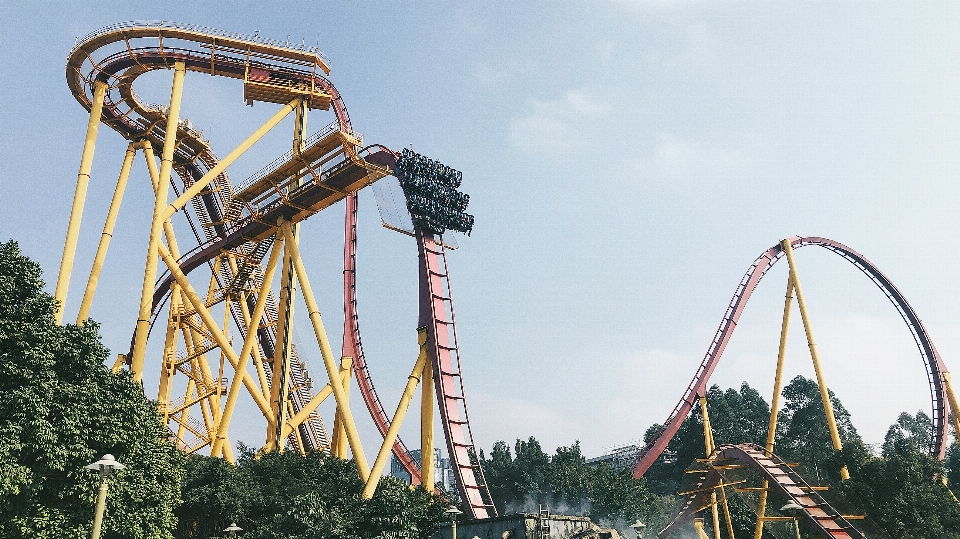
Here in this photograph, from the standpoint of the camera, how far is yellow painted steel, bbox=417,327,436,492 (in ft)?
70.7

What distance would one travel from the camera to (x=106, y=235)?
24625 millimetres

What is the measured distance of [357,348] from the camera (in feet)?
95.2

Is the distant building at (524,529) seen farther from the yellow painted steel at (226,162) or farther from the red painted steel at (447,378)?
the yellow painted steel at (226,162)

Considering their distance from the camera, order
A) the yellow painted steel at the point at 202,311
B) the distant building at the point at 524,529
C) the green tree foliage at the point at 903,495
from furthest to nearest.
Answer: the green tree foliage at the point at 903,495
the yellow painted steel at the point at 202,311
the distant building at the point at 524,529

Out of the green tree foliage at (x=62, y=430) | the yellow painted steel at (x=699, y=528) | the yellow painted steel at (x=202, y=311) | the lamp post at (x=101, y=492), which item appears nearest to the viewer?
the lamp post at (x=101, y=492)

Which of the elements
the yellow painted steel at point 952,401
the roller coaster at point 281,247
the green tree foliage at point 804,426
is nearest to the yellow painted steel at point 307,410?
the roller coaster at point 281,247

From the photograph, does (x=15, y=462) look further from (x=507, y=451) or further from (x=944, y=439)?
(x=507, y=451)

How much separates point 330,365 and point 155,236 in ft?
22.2

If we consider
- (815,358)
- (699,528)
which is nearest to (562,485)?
(699,528)

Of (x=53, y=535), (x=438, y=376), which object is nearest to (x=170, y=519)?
(x=53, y=535)

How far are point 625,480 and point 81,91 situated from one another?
33305 millimetres

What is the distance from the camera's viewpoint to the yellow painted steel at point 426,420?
70.7 ft

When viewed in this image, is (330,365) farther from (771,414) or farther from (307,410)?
(771,414)

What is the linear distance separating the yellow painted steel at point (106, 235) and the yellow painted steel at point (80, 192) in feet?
3.89
